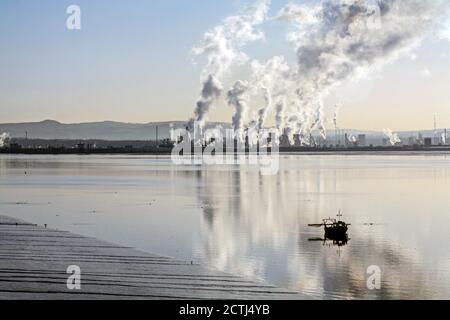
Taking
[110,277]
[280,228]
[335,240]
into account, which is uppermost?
[110,277]

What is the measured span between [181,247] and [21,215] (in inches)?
573

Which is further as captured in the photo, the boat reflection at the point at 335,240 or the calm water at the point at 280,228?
the boat reflection at the point at 335,240
